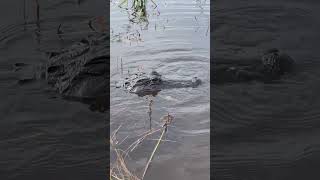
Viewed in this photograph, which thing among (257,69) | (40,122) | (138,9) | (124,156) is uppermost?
(138,9)

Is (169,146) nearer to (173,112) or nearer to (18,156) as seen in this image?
(173,112)

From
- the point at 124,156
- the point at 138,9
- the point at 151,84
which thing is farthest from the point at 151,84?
the point at 138,9

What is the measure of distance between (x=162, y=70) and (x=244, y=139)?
48.5 inches

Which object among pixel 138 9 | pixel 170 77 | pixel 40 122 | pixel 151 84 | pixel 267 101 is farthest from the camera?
pixel 138 9

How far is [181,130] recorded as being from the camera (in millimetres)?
3928

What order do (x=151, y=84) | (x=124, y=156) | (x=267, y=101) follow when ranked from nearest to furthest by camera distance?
(x=124, y=156)
(x=267, y=101)
(x=151, y=84)

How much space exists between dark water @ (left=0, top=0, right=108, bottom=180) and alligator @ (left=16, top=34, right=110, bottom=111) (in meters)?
0.08

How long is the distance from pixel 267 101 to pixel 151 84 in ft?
2.83

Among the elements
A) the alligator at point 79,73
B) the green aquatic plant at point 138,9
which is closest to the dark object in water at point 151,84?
the alligator at point 79,73

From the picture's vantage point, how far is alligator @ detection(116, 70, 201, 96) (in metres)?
4.52

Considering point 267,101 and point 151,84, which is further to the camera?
point 151,84

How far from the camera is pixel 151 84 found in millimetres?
4582

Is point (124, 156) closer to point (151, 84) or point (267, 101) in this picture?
point (151, 84)

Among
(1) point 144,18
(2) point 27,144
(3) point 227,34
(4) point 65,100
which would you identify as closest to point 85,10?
(1) point 144,18
